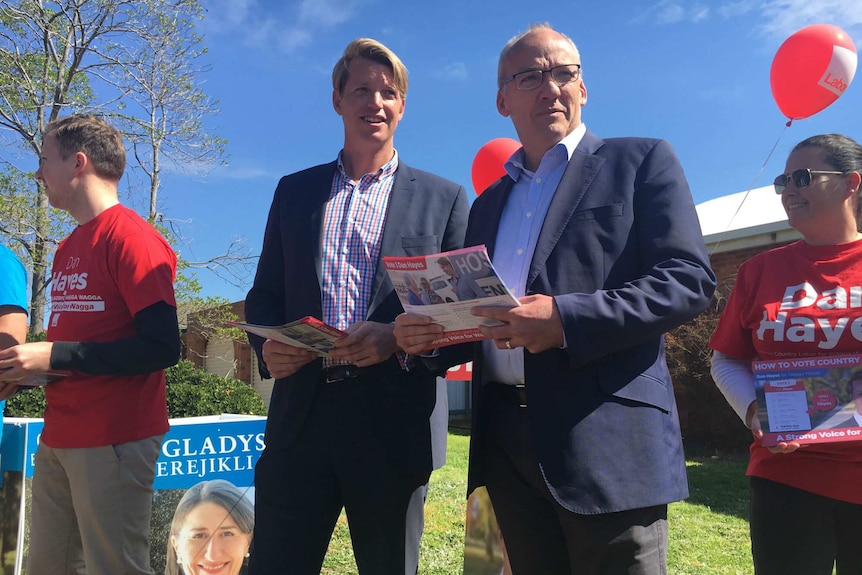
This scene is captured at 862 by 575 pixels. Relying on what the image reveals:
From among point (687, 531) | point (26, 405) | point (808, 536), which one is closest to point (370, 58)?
point (808, 536)

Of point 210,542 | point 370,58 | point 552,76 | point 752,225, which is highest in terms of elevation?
point 752,225

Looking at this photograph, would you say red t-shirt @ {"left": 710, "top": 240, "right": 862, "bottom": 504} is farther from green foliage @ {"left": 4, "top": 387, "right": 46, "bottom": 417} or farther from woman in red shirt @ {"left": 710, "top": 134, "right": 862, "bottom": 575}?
green foliage @ {"left": 4, "top": 387, "right": 46, "bottom": 417}

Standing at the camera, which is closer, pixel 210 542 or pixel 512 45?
pixel 512 45

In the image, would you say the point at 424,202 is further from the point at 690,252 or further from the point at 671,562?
the point at 671,562

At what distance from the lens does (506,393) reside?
6.72 feet

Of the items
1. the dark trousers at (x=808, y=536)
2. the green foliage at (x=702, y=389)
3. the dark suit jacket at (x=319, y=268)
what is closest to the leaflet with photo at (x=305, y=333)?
the dark suit jacket at (x=319, y=268)

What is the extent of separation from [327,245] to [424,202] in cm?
42

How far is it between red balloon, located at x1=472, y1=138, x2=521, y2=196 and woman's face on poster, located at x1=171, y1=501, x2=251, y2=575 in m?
2.96

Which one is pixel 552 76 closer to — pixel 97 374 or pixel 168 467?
pixel 97 374

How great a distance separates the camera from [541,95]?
7.01 feet

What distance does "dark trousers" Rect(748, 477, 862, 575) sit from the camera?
2.04 meters

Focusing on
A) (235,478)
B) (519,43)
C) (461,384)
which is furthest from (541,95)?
(461,384)

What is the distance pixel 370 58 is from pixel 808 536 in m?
2.31

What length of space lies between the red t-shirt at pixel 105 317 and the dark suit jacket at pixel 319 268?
1.64ft
